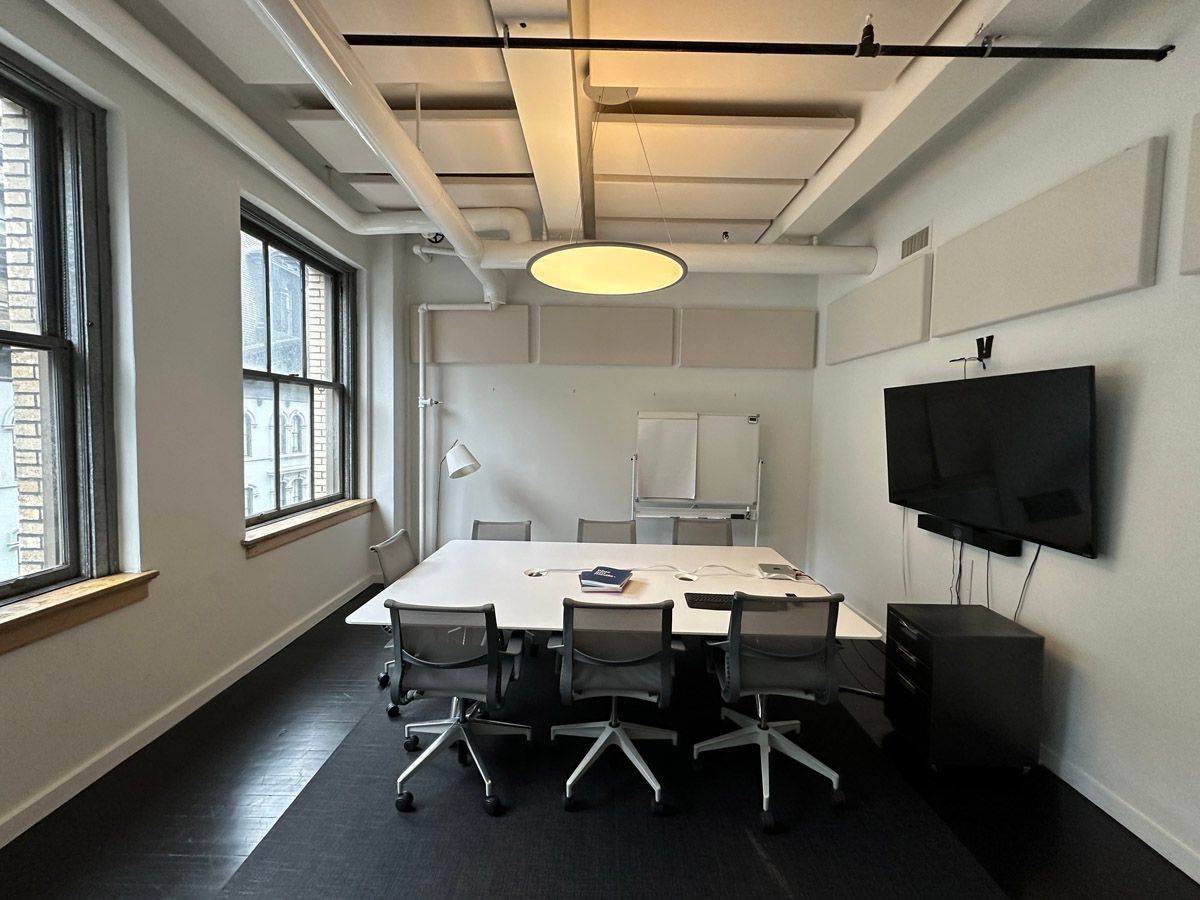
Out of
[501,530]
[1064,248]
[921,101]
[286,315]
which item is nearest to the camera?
[1064,248]

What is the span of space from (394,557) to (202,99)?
2.46 m

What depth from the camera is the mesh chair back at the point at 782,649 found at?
6.72 ft

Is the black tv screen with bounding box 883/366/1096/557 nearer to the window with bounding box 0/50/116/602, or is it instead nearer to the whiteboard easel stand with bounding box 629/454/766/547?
the whiteboard easel stand with bounding box 629/454/766/547

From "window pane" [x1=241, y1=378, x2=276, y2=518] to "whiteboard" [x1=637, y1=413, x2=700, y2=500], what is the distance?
3121mm

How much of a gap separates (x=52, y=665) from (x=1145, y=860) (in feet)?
14.7

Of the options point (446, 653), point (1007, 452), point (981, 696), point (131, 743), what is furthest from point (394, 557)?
point (1007, 452)

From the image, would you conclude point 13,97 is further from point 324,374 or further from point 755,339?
point 755,339

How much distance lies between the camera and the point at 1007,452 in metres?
2.45

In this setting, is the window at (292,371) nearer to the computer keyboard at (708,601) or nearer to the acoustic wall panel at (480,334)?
the acoustic wall panel at (480,334)

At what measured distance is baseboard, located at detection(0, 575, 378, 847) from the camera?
1.91m

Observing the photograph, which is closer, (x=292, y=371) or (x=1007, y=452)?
(x=1007, y=452)

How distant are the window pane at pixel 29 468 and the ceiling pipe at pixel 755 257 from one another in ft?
8.95

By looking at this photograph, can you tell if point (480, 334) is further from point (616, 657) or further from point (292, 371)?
point (616, 657)

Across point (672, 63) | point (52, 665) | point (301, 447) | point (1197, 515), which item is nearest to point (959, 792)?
point (1197, 515)
